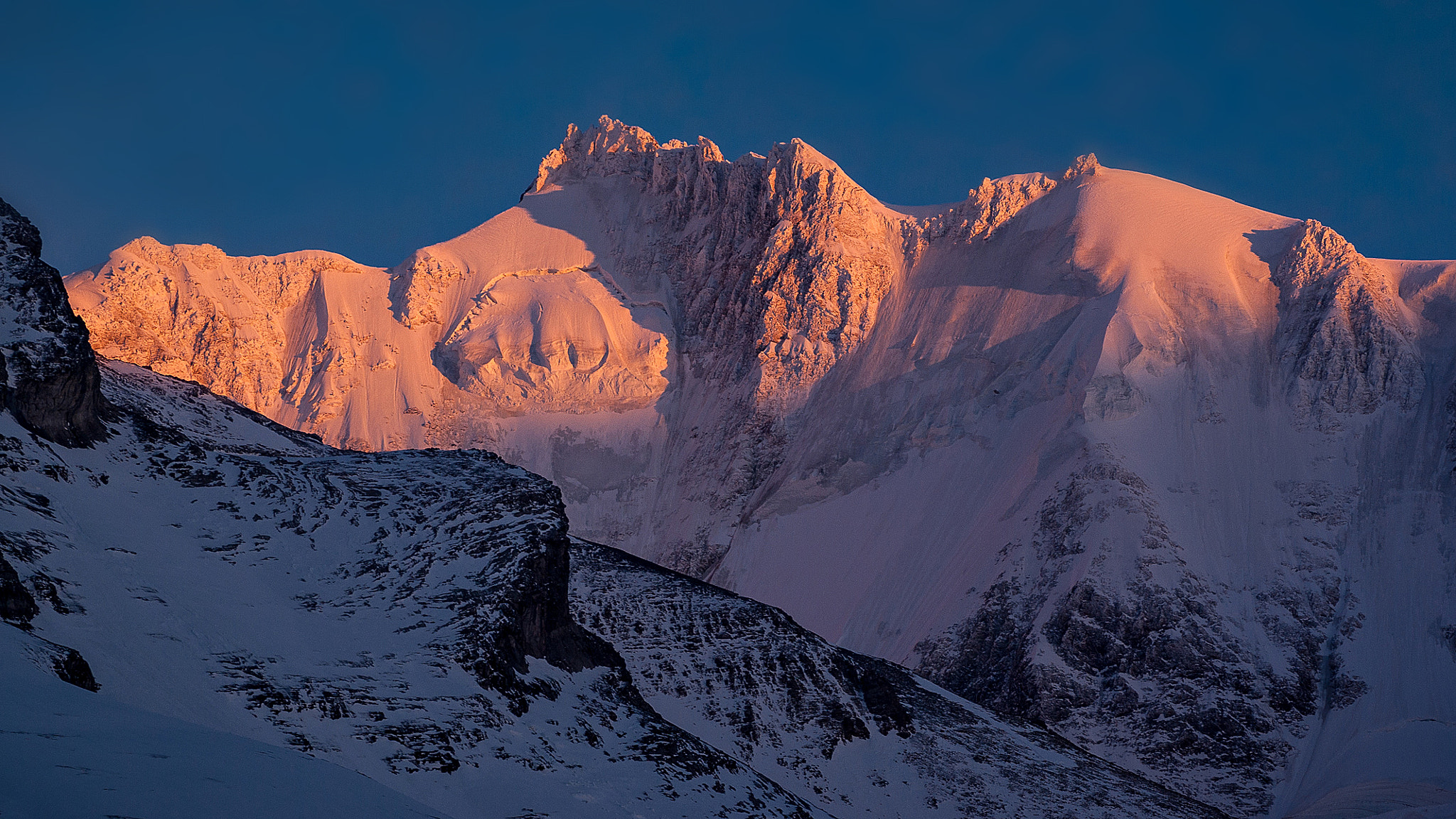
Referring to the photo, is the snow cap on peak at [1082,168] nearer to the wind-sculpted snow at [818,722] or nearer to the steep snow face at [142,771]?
the wind-sculpted snow at [818,722]

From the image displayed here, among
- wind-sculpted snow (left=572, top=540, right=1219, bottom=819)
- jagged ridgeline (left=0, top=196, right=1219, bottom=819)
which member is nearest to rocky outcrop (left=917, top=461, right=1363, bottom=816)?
jagged ridgeline (left=0, top=196, right=1219, bottom=819)

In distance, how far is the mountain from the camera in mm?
125812

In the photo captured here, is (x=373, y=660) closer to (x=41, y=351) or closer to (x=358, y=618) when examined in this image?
(x=358, y=618)

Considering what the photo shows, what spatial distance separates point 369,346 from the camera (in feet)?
630

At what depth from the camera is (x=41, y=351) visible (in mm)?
65625

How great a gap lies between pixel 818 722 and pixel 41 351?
4908cm

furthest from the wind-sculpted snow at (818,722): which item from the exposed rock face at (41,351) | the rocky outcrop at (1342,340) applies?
the rocky outcrop at (1342,340)

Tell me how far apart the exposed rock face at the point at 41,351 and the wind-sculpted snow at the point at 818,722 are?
108 feet

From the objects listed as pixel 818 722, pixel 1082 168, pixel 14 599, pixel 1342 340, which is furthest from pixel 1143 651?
pixel 14 599

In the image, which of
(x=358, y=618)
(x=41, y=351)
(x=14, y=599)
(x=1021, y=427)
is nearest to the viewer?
(x=14, y=599)

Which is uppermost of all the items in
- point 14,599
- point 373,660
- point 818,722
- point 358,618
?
point 818,722

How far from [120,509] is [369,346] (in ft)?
436

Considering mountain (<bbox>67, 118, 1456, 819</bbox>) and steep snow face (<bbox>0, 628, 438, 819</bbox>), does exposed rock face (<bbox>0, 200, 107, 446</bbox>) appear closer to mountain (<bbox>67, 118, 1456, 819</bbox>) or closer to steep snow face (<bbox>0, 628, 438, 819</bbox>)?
steep snow face (<bbox>0, 628, 438, 819</bbox>)

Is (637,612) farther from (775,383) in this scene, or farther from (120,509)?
(775,383)
